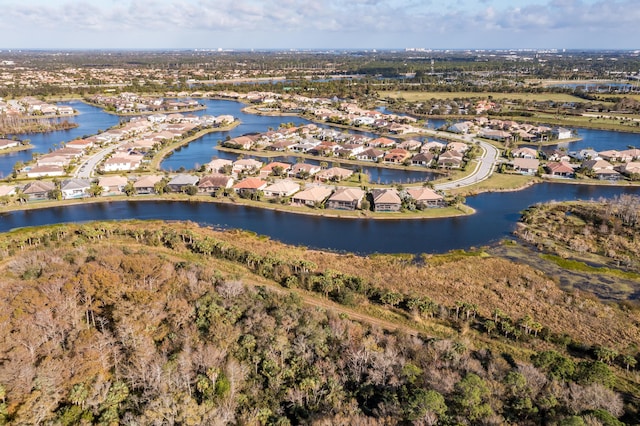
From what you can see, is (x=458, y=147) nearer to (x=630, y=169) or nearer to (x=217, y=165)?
(x=630, y=169)

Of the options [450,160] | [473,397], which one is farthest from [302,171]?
[473,397]

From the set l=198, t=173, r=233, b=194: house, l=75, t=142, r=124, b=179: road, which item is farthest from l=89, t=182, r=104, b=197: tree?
l=198, t=173, r=233, b=194: house

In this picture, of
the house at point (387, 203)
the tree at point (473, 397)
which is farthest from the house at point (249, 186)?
the tree at point (473, 397)

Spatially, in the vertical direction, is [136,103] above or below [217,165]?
above

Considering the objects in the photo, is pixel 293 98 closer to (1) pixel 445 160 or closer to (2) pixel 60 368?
(1) pixel 445 160

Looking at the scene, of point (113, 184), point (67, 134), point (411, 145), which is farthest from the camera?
point (67, 134)

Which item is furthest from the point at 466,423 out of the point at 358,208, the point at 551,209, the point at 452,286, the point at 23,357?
the point at 551,209

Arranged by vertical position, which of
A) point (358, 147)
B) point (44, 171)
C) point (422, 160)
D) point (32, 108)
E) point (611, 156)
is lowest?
point (44, 171)

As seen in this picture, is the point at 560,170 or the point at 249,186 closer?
the point at 249,186
